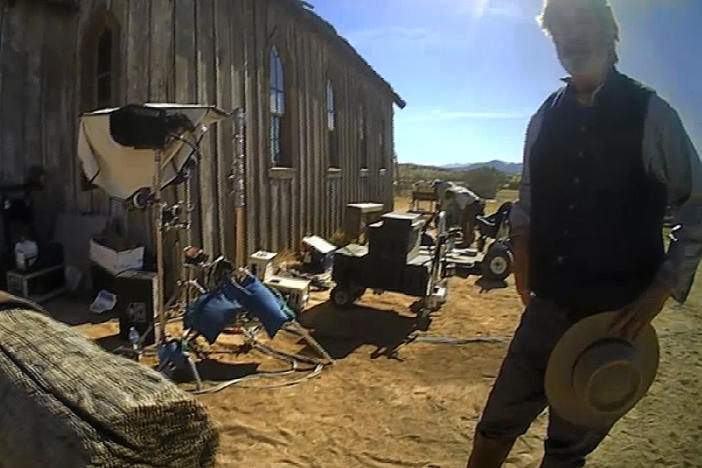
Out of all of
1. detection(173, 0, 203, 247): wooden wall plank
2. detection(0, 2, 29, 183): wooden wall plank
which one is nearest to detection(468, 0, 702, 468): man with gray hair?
detection(173, 0, 203, 247): wooden wall plank

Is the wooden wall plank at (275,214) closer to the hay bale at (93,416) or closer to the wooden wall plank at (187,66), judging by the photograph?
the wooden wall plank at (187,66)

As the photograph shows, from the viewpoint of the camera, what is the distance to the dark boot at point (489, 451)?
2.34 meters

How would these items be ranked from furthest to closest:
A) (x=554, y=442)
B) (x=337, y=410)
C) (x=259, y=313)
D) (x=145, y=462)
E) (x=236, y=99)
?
1. (x=236, y=99)
2. (x=259, y=313)
3. (x=337, y=410)
4. (x=554, y=442)
5. (x=145, y=462)

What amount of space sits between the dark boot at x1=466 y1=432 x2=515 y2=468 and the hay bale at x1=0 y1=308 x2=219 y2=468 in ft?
3.37

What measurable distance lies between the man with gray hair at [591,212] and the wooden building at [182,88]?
3424 mm

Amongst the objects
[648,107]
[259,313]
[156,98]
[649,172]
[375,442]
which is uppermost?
[156,98]

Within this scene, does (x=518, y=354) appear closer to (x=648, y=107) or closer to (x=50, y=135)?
(x=648, y=107)

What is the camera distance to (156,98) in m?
6.77

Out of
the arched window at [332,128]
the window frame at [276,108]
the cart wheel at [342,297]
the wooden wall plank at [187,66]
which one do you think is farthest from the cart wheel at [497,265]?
the wooden wall plank at [187,66]

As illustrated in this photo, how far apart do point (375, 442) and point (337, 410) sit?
1.76 feet

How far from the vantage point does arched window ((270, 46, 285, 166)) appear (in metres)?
9.30

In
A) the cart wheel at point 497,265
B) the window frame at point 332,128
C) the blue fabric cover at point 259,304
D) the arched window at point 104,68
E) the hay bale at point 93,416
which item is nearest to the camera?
the hay bale at point 93,416

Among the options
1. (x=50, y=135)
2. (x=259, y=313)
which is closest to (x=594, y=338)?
(x=259, y=313)

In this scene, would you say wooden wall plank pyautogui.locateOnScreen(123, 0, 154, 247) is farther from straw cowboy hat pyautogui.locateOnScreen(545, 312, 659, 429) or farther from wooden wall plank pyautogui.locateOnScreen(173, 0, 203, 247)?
straw cowboy hat pyautogui.locateOnScreen(545, 312, 659, 429)
